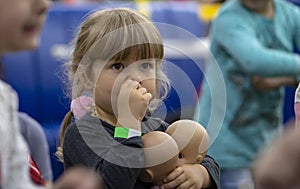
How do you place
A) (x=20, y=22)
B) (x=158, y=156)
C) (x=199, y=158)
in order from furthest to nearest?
(x=199, y=158)
(x=158, y=156)
(x=20, y=22)

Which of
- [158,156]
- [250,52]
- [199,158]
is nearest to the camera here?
[158,156]

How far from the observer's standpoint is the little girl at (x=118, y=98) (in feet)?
6.46

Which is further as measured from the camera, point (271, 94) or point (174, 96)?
point (271, 94)

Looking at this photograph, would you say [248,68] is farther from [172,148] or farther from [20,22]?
[20,22]

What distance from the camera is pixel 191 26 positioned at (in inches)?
254

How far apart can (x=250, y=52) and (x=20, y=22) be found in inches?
89.3

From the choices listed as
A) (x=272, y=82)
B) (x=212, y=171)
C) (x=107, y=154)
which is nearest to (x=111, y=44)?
(x=107, y=154)

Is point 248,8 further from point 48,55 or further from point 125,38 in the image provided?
point 48,55

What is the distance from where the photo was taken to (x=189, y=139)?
2.04m

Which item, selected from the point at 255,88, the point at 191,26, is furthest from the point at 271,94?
the point at 191,26

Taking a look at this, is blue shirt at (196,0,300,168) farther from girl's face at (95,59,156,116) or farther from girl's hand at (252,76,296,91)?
girl's face at (95,59,156,116)

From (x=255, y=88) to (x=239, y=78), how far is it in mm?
79

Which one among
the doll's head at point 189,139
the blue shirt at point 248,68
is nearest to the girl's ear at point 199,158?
the doll's head at point 189,139

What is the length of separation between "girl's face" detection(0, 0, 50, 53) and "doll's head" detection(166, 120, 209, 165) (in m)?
0.66
